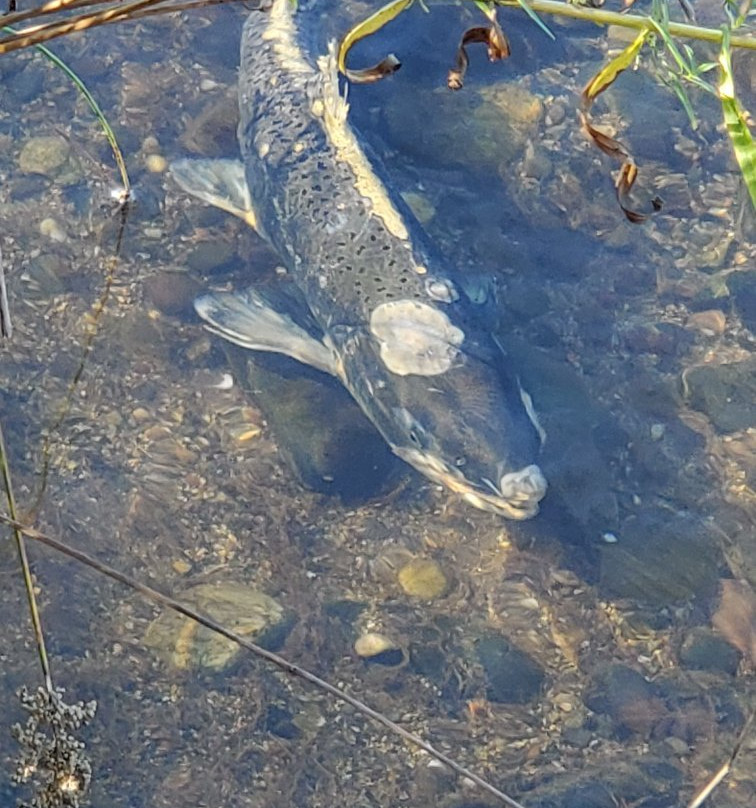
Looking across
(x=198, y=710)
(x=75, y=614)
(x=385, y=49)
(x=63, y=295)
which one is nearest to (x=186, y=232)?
(x=63, y=295)

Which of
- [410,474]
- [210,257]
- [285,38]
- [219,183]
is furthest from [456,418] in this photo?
[285,38]

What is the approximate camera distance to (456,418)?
3.95 metres

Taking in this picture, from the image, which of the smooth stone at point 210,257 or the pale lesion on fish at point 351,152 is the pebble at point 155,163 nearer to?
the smooth stone at point 210,257

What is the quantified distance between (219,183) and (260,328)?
3.06 feet

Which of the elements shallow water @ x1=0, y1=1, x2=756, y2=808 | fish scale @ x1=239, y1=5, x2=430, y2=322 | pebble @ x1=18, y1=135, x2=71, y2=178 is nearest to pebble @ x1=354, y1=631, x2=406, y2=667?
shallow water @ x1=0, y1=1, x2=756, y2=808

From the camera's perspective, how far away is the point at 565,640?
371 centimetres

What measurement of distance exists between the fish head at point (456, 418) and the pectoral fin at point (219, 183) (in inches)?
38.7

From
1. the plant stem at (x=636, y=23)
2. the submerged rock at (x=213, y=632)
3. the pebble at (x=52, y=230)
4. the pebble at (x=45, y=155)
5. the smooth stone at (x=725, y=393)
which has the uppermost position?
the plant stem at (x=636, y=23)

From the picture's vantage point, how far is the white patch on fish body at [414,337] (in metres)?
4.11

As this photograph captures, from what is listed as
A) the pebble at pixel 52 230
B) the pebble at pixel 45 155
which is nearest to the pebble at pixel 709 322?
the pebble at pixel 52 230

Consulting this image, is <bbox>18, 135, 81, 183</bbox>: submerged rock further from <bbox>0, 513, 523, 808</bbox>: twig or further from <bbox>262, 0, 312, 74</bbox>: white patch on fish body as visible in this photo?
<bbox>0, 513, 523, 808</bbox>: twig

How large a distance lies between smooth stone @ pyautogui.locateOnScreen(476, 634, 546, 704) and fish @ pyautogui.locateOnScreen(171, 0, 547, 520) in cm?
48

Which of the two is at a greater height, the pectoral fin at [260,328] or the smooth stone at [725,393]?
the pectoral fin at [260,328]

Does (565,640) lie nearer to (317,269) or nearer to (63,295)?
(317,269)
